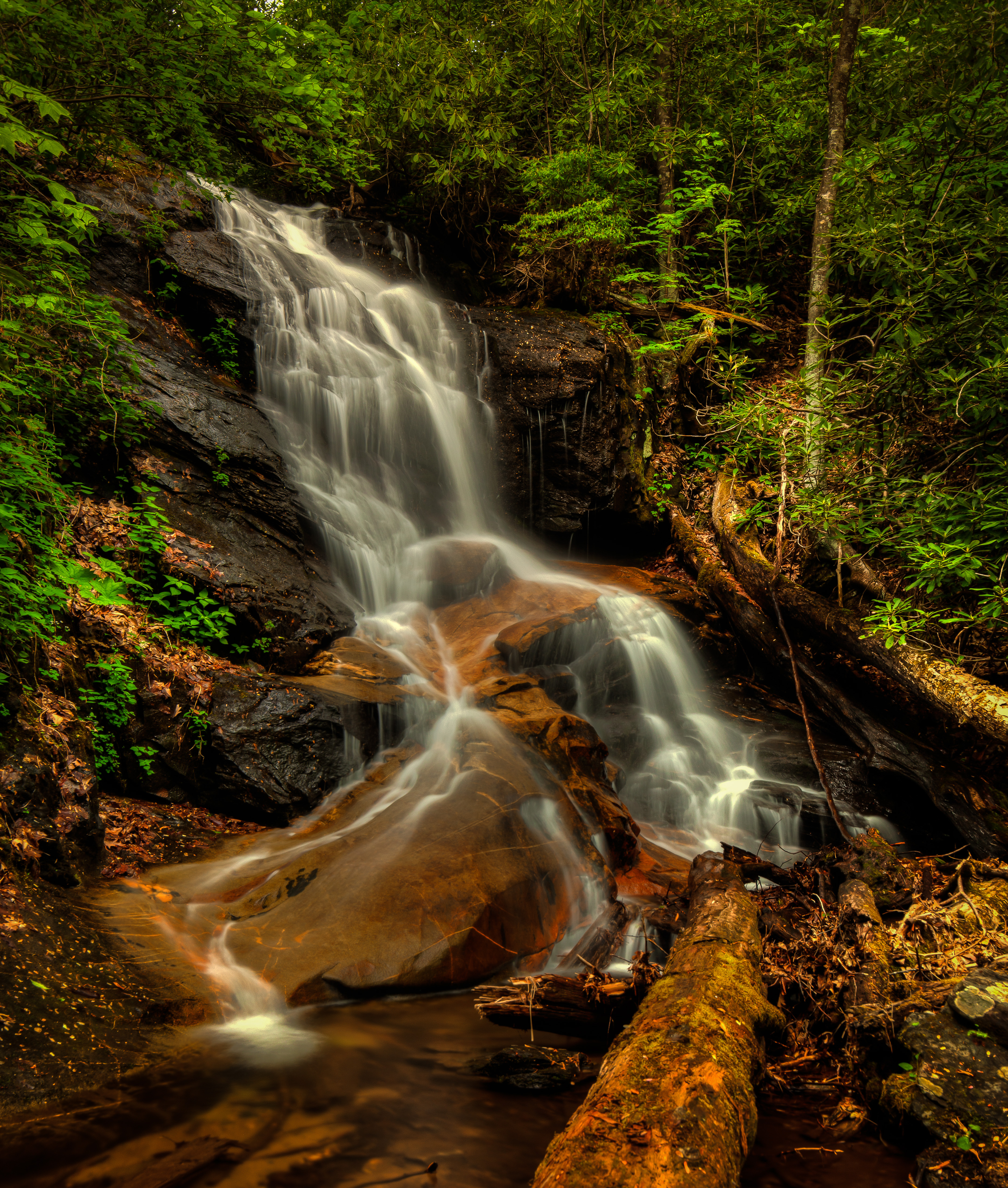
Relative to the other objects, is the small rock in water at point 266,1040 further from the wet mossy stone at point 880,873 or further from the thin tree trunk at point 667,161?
the thin tree trunk at point 667,161

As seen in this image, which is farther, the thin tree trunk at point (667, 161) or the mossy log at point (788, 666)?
the thin tree trunk at point (667, 161)

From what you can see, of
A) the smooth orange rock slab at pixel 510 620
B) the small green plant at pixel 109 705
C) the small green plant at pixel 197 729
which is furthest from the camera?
the smooth orange rock slab at pixel 510 620

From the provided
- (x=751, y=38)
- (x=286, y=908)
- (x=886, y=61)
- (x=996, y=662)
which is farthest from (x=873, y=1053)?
(x=751, y=38)

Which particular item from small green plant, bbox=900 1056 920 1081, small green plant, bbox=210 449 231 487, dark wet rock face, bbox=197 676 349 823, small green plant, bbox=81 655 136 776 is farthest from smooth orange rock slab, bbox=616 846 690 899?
small green plant, bbox=210 449 231 487

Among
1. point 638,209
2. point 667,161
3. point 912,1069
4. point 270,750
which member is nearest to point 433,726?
point 270,750

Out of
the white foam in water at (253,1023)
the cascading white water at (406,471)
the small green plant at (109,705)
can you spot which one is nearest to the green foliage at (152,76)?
the cascading white water at (406,471)

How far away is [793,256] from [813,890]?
44.5ft

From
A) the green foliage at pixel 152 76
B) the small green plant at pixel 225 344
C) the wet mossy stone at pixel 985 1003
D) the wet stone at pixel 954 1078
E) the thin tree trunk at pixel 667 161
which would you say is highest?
the thin tree trunk at pixel 667 161

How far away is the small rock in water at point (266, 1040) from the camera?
3.32m

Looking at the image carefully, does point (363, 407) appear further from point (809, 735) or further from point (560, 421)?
point (809, 735)

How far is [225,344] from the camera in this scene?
29.8ft

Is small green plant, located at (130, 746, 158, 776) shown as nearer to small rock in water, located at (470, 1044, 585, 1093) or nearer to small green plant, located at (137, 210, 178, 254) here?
small rock in water, located at (470, 1044, 585, 1093)

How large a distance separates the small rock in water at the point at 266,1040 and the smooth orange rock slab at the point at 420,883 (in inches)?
10.3

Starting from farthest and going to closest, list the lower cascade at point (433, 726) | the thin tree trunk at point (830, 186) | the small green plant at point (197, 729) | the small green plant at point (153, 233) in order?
the thin tree trunk at point (830, 186)
the small green plant at point (153, 233)
the small green plant at point (197, 729)
the lower cascade at point (433, 726)
